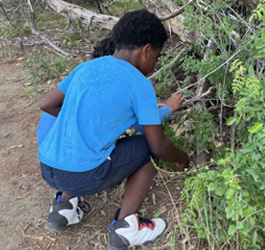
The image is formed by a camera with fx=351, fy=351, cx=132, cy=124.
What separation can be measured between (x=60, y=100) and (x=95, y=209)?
2.79 feet

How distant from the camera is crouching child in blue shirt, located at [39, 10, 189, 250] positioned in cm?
196

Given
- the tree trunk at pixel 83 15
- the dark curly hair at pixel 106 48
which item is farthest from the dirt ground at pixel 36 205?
the tree trunk at pixel 83 15

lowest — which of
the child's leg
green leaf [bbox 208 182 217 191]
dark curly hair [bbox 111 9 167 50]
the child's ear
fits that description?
the child's leg

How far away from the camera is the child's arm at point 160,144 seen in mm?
1996

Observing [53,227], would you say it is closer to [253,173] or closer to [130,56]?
[130,56]

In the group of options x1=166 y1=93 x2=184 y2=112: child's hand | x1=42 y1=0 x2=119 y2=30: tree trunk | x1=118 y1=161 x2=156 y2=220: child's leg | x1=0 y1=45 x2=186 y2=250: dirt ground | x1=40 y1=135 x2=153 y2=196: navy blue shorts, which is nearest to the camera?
Answer: x1=40 y1=135 x2=153 y2=196: navy blue shorts

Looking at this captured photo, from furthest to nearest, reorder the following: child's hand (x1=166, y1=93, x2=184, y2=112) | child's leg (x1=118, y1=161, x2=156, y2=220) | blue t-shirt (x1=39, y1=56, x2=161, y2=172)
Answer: child's hand (x1=166, y1=93, x2=184, y2=112)
child's leg (x1=118, y1=161, x2=156, y2=220)
blue t-shirt (x1=39, y1=56, x2=161, y2=172)

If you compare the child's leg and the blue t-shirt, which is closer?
the blue t-shirt

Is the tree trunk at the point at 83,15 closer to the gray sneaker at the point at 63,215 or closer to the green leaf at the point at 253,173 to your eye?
the gray sneaker at the point at 63,215

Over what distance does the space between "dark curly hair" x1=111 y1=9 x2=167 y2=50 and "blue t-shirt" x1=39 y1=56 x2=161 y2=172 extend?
14 cm

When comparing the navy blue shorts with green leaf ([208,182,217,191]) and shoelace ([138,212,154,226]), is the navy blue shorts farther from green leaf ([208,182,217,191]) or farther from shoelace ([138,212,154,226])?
green leaf ([208,182,217,191])

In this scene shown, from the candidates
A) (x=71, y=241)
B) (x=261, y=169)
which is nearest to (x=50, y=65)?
(x=71, y=241)

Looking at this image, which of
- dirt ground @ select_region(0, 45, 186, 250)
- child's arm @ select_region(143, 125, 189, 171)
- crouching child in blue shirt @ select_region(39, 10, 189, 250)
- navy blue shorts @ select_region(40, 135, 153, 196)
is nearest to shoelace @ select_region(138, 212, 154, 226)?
crouching child in blue shirt @ select_region(39, 10, 189, 250)

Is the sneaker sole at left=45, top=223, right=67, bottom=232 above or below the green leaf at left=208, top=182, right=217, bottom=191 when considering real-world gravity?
below
